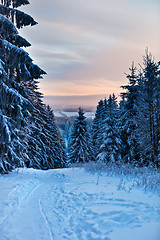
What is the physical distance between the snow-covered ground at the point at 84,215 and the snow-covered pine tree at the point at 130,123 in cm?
1325

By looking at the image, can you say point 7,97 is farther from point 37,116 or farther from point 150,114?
point 37,116

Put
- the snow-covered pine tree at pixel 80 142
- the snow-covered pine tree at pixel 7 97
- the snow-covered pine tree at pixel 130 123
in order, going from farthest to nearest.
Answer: the snow-covered pine tree at pixel 80 142 < the snow-covered pine tree at pixel 130 123 < the snow-covered pine tree at pixel 7 97

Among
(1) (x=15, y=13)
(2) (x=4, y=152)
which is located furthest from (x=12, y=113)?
(1) (x=15, y=13)

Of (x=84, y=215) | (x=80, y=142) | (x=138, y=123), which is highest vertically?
(x=138, y=123)

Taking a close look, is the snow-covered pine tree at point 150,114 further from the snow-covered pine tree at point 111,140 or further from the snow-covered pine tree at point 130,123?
the snow-covered pine tree at point 111,140

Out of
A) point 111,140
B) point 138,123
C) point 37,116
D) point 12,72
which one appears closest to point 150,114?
point 138,123

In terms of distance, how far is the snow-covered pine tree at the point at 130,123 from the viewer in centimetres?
1889

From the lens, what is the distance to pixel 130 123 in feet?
62.7

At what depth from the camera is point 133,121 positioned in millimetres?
18391

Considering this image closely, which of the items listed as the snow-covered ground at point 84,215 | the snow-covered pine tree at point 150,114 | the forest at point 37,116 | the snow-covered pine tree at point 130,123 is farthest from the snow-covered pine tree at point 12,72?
the snow-covered pine tree at point 130,123

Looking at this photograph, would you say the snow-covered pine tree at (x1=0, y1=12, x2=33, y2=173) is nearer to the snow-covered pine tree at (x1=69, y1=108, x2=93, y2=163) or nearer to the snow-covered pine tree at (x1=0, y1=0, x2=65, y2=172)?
the snow-covered pine tree at (x1=0, y1=0, x2=65, y2=172)

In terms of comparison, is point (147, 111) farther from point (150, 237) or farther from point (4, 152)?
point (150, 237)

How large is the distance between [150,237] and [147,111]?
13485 millimetres

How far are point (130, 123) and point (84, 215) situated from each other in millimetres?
15687
